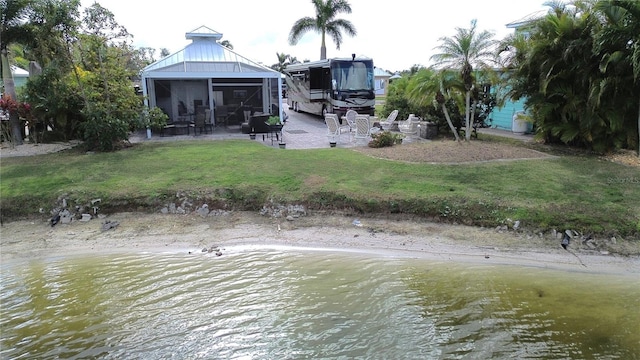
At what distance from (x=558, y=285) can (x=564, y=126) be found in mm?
8508

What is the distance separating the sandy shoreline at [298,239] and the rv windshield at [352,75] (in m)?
12.4

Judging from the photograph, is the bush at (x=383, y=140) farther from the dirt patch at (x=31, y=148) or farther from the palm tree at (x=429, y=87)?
the dirt patch at (x=31, y=148)

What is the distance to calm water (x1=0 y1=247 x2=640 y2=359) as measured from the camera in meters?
4.67

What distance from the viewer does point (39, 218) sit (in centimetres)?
809

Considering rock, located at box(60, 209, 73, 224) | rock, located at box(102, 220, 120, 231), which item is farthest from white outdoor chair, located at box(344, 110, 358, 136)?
rock, located at box(60, 209, 73, 224)

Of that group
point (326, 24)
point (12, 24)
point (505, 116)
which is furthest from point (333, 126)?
point (326, 24)

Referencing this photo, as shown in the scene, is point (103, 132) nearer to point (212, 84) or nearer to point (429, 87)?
point (212, 84)

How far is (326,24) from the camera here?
3219 centimetres

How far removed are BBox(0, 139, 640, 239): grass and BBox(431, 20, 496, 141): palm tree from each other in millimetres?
3237

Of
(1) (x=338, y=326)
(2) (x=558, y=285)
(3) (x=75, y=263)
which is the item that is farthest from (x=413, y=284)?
(3) (x=75, y=263)

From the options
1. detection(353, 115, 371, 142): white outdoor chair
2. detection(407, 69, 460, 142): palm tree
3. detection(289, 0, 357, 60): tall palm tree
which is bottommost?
detection(353, 115, 371, 142): white outdoor chair

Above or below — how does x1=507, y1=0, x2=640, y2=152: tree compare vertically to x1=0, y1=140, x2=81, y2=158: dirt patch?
above

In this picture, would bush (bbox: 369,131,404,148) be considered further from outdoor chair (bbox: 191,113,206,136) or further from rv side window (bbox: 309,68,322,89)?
rv side window (bbox: 309,68,322,89)

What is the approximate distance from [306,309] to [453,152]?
7.99 m
